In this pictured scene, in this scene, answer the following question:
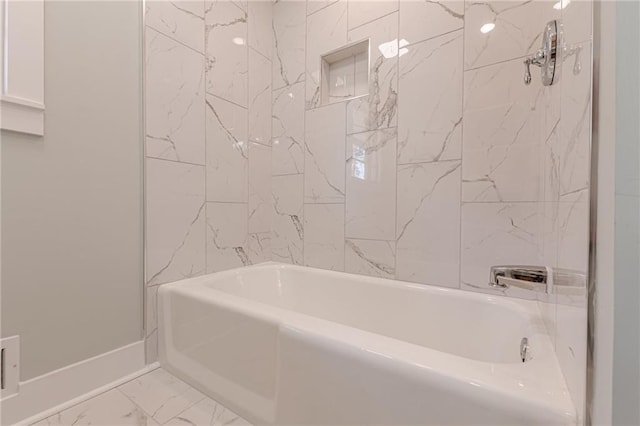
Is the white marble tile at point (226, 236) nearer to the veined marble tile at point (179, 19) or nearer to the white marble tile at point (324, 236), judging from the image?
the white marble tile at point (324, 236)

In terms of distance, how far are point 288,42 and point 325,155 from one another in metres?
0.91

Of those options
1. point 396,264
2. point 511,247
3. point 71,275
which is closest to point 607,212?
point 511,247

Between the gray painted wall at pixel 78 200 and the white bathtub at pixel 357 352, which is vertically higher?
the gray painted wall at pixel 78 200

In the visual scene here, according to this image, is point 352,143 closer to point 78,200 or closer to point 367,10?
point 367,10

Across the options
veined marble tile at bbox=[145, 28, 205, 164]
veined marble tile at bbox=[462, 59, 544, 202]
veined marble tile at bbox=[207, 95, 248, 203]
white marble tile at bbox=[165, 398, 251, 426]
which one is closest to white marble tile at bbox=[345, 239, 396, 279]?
veined marble tile at bbox=[462, 59, 544, 202]

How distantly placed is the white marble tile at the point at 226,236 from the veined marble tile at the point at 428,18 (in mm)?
1422

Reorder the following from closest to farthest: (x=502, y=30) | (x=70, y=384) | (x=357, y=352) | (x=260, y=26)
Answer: (x=357, y=352) → (x=70, y=384) → (x=502, y=30) → (x=260, y=26)

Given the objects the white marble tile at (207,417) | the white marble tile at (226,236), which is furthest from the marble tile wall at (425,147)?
the white marble tile at (207,417)

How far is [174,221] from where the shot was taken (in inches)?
58.0

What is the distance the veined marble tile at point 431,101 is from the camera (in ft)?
4.56

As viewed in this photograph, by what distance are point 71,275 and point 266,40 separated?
1.87 meters

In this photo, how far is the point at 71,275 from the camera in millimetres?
1107

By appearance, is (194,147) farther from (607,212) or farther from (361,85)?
(607,212)

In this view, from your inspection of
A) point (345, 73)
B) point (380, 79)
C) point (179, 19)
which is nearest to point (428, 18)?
point (380, 79)
